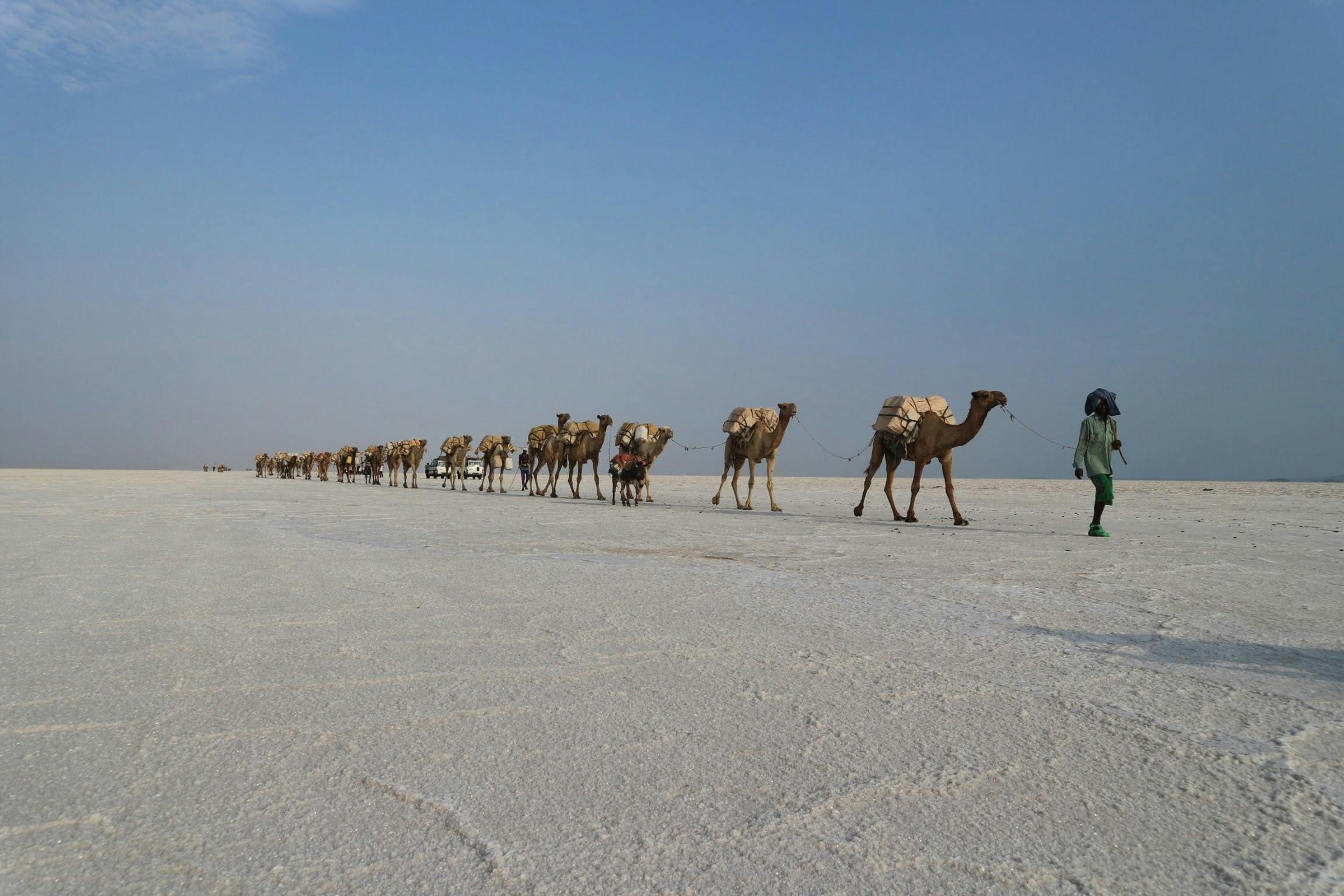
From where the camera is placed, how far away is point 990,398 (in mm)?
15414

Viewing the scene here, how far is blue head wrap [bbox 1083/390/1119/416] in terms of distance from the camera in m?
13.1

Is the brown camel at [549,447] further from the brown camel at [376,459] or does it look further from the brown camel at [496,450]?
the brown camel at [376,459]

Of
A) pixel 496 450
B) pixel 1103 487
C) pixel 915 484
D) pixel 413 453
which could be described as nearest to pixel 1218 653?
pixel 1103 487

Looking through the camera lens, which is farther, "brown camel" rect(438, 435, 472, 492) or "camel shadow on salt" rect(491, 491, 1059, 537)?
"brown camel" rect(438, 435, 472, 492)

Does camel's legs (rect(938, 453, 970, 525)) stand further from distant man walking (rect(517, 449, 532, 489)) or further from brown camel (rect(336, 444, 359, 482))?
brown camel (rect(336, 444, 359, 482))

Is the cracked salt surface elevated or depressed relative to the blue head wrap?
depressed

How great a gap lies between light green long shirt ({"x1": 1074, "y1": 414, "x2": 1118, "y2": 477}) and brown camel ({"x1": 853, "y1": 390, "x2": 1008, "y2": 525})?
89.9 inches

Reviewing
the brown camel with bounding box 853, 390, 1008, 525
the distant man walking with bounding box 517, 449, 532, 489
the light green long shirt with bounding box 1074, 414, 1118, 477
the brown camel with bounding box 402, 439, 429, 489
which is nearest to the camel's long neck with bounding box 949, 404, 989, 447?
the brown camel with bounding box 853, 390, 1008, 525

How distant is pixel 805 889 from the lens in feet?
7.31

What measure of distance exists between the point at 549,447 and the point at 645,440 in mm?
6250

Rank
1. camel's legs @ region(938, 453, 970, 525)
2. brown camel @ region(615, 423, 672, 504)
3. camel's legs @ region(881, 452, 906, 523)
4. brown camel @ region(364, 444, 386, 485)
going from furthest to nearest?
brown camel @ region(364, 444, 386, 485), brown camel @ region(615, 423, 672, 504), camel's legs @ region(881, 452, 906, 523), camel's legs @ region(938, 453, 970, 525)

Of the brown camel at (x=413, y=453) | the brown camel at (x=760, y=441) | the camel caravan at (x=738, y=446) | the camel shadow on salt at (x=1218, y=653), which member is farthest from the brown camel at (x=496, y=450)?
the camel shadow on salt at (x=1218, y=653)

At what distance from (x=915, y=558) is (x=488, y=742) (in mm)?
6973

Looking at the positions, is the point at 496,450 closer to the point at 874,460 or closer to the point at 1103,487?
the point at 874,460
